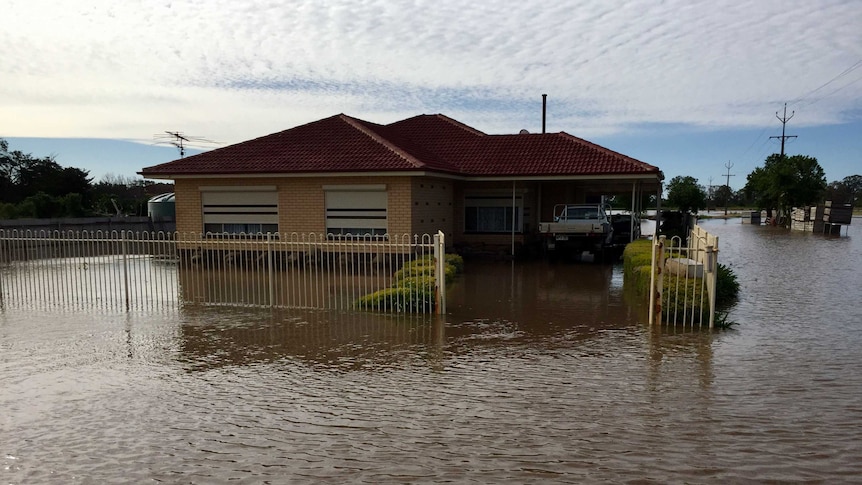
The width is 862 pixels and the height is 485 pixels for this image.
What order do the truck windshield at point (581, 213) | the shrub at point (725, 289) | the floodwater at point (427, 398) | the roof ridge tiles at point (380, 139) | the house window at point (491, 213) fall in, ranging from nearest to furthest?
the floodwater at point (427, 398)
the shrub at point (725, 289)
the roof ridge tiles at point (380, 139)
the truck windshield at point (581, 213)
the house window at point (491, 213)

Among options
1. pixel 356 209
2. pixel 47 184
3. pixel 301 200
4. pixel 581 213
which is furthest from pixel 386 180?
pixel 47 184

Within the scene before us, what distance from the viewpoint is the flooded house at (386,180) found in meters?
18.5

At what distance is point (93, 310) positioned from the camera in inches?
448

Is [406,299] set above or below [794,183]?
below

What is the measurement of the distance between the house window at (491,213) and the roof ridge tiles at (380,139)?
13.4 ft

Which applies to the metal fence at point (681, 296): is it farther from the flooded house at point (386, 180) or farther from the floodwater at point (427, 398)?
the flooded house at point (386, 180)

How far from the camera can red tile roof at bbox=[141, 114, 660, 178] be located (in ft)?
61.6

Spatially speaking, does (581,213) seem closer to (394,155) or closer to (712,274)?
(394,155)

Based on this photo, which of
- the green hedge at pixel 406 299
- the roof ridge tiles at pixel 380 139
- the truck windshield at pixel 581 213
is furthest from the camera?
the truck windshield at pixel 581 213

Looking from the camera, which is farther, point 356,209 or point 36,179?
point 36,179

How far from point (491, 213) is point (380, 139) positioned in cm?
508

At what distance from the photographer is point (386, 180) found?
18.3 meters

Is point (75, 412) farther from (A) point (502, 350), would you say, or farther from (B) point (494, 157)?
(B) point (494, 157)

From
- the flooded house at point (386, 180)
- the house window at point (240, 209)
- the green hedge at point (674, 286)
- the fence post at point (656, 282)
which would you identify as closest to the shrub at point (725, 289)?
the green hedge at point (674, 286)
